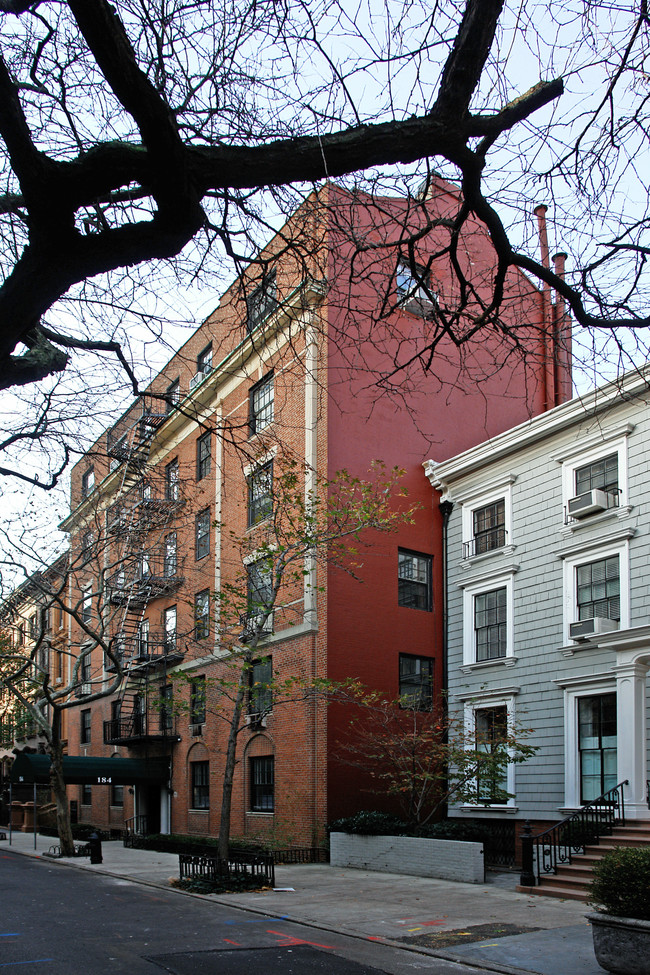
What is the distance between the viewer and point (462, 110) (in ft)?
18.4

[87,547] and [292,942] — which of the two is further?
[87,547]

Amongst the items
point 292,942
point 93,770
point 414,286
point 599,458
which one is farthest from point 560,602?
point 93,770

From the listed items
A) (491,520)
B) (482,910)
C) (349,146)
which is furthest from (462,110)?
(491,520)

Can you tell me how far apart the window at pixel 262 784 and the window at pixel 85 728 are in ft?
63.3

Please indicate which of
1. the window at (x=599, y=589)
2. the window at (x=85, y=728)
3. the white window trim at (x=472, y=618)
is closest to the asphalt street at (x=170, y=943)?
the white window trim at (x=472, y=618)

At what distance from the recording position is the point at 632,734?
18312mm

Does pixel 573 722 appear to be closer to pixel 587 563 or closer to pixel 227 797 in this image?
pixel 587 563

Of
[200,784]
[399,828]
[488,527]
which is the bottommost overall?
[200,784]

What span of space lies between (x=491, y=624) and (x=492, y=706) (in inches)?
83.4

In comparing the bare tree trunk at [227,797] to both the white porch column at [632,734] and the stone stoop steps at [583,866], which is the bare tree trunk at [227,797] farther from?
the white porch column at [632,734]

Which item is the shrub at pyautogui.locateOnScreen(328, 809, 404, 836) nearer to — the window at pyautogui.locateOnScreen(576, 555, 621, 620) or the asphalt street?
the asphalt street

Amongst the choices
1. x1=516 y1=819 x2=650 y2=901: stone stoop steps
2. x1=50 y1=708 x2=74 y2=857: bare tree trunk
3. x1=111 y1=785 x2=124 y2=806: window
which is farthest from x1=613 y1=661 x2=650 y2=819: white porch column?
x1=111 y1=785 x2=124 y2=806: window

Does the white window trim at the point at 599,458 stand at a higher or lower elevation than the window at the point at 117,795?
higher

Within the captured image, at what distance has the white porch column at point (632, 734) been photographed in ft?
58.6
